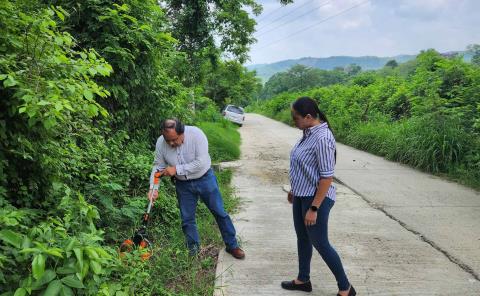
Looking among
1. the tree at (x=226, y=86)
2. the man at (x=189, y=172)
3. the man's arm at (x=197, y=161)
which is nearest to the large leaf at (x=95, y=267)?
the man at (x=189, y=172)

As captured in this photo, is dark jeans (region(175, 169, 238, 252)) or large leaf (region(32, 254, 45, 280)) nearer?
large leaf (region(32, 254, 45, 280))

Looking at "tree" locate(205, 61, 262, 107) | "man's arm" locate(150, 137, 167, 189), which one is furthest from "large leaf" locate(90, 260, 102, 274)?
"tree" locate(205, 61, 262, 107)

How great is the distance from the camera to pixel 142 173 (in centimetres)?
557

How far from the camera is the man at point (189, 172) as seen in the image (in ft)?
13.9

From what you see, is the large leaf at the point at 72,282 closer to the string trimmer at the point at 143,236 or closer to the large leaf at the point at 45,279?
the large leaf at the point at 45,279

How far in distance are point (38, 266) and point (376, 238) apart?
4153 mm

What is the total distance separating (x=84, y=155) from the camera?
14.3 feet

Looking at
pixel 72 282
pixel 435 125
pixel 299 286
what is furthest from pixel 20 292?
pixel 435 125

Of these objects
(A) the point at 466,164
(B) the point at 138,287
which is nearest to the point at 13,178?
(B) the point at 138,287

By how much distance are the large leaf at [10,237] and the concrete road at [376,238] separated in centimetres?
203

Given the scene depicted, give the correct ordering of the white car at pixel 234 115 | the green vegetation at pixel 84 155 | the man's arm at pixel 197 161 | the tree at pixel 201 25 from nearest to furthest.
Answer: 1. the green vegetation at pixel 84 155
2. the man's arm at pixel 197 161
3. the tree at pixel 201 25
4. the white car at pixel 234 115

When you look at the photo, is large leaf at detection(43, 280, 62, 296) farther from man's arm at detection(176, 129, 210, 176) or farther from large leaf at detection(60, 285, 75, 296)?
man's arm at detection(176, 129, 210, 176)

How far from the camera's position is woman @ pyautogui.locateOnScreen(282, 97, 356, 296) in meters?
3.33

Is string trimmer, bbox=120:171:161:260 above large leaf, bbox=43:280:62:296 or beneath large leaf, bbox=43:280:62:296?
beneath
